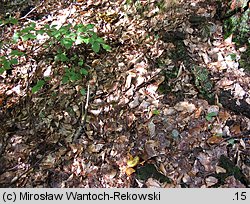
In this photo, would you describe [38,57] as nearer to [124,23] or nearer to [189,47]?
[124,23]

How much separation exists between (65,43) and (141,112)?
1102 millimetres

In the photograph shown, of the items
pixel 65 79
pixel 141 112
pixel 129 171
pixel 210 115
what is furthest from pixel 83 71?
pixel 210 115

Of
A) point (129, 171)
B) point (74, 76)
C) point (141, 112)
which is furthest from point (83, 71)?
point (129, 171)

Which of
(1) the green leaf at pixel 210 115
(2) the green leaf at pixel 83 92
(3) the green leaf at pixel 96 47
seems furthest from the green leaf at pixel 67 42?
(1) the green leaf at pixel 210 115

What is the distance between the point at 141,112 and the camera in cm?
356

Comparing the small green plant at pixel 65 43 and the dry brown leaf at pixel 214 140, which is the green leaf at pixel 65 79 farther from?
the dry brown leaf at pixel 214 140

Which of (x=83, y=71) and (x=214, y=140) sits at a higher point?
(x=83, y=71)

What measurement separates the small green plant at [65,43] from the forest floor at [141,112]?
0.42 feet

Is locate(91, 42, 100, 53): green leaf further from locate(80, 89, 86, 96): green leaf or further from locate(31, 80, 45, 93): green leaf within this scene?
locate(31, 80, 45, 93): green leaf

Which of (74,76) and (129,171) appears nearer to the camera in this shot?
(129,171)

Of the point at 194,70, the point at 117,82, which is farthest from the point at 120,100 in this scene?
the point at 194,70

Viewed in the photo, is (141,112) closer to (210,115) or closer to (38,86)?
(210,115)

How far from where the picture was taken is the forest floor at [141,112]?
3.16 m
